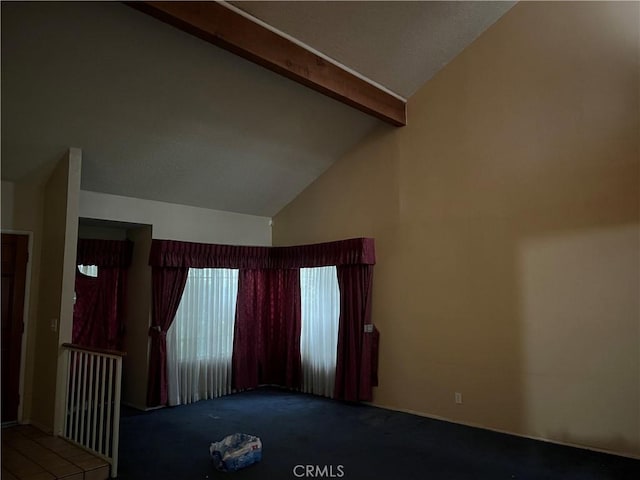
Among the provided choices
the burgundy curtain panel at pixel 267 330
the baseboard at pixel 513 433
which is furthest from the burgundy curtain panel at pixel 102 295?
the baseboard at pixel 513 433

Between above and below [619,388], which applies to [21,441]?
below

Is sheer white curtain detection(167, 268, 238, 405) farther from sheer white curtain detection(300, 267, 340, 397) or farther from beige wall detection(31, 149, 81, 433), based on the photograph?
beige wall detection(31, 149, 81, 433)

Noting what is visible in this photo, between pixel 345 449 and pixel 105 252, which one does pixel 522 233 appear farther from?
pixel 105 252

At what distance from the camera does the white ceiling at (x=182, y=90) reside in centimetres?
356

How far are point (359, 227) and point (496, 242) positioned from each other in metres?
1.80

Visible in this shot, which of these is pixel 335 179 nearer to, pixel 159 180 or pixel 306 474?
pixel 159 180

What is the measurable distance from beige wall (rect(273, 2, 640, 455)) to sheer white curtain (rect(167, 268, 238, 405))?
2109mm

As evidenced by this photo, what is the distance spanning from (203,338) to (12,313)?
221 centimetres

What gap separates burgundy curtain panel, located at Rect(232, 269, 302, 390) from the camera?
20.8 ft

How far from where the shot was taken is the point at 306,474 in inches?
139

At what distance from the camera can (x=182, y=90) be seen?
4.27 meters

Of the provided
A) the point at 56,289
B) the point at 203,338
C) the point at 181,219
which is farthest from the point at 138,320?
the point at 56,289

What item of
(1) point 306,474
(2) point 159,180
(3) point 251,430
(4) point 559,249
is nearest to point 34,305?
(2) point 159,180

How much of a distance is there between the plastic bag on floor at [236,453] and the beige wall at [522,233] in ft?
6.97
